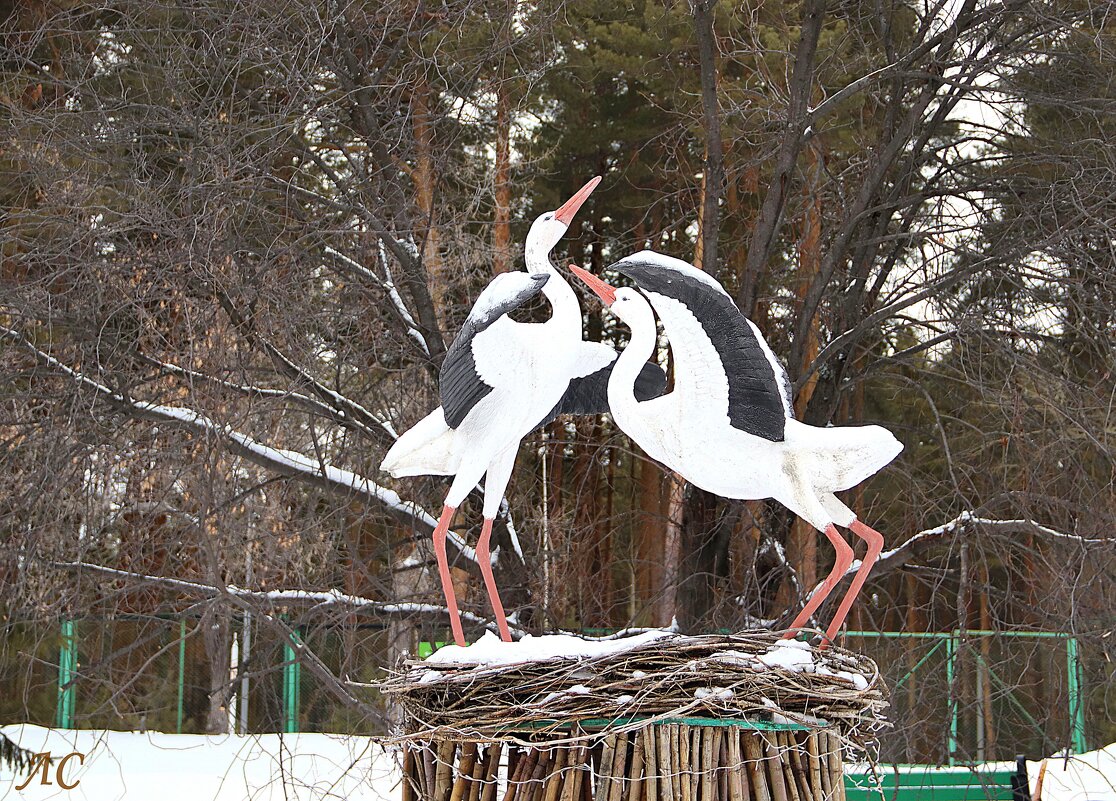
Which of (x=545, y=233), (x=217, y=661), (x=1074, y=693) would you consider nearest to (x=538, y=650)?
(x=545, y=233)

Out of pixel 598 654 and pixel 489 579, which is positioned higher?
pixel 489 579

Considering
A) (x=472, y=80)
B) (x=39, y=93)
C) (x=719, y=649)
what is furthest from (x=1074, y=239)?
(x=39, y=93)

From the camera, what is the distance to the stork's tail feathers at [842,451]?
131 inches

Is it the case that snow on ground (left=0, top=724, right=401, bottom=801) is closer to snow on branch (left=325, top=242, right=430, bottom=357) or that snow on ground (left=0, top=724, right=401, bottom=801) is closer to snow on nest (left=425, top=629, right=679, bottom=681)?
snow on branch (left=325, top=242, right=430, bottom=357)

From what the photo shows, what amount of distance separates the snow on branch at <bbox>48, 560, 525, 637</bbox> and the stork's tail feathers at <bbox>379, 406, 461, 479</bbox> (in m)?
2.16

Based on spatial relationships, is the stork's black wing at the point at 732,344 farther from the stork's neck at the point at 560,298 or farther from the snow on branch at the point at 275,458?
the snow on branch at the point at 275,458

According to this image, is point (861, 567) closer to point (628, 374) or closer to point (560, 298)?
point (628, 374)

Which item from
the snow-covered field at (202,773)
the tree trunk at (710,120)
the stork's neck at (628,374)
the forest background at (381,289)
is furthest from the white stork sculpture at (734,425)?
the snow-covered field at (202,773)

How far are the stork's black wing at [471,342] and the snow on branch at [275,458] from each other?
7.04 ft

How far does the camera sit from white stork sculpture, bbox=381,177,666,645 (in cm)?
365

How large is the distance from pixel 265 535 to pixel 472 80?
273 cm

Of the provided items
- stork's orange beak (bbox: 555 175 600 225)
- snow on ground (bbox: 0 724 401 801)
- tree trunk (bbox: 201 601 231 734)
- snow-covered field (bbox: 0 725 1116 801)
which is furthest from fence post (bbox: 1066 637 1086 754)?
snow on ground (bbox: 0 724 401 801)

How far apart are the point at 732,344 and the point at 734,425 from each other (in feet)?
0.72

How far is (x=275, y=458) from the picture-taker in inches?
243
